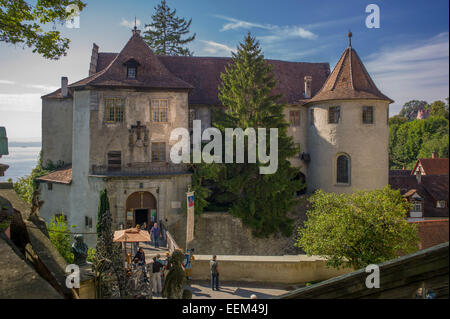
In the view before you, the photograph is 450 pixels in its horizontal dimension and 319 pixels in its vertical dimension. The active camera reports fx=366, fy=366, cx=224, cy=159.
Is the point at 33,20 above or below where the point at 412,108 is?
below

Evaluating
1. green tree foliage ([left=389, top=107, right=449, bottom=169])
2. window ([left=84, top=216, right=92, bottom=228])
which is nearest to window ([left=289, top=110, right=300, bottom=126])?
green tree foliage ([left=389, top=107, right=449, bottom=169])

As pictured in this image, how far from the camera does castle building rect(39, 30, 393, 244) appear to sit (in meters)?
26.8

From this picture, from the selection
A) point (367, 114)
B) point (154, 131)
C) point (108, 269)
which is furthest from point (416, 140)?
point (108, 269)

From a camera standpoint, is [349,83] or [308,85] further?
[308,85]

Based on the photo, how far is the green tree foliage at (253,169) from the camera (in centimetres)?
2691

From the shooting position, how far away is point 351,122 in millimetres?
30234

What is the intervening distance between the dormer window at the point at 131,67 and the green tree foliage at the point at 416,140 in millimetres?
33860

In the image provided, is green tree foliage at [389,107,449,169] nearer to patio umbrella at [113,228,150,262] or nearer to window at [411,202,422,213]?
window at [411,202,422,213]

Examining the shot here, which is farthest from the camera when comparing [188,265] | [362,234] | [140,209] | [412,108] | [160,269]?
[412,108]

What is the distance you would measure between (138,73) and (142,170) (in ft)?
24.7

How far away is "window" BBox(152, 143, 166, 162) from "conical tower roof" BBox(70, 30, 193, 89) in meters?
4.40

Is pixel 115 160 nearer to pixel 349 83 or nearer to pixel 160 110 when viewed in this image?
pixel 160 110

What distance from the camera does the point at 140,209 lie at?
87.2 feet

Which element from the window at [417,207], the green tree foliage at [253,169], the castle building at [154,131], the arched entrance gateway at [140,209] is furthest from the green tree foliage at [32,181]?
the window at [417,207]
